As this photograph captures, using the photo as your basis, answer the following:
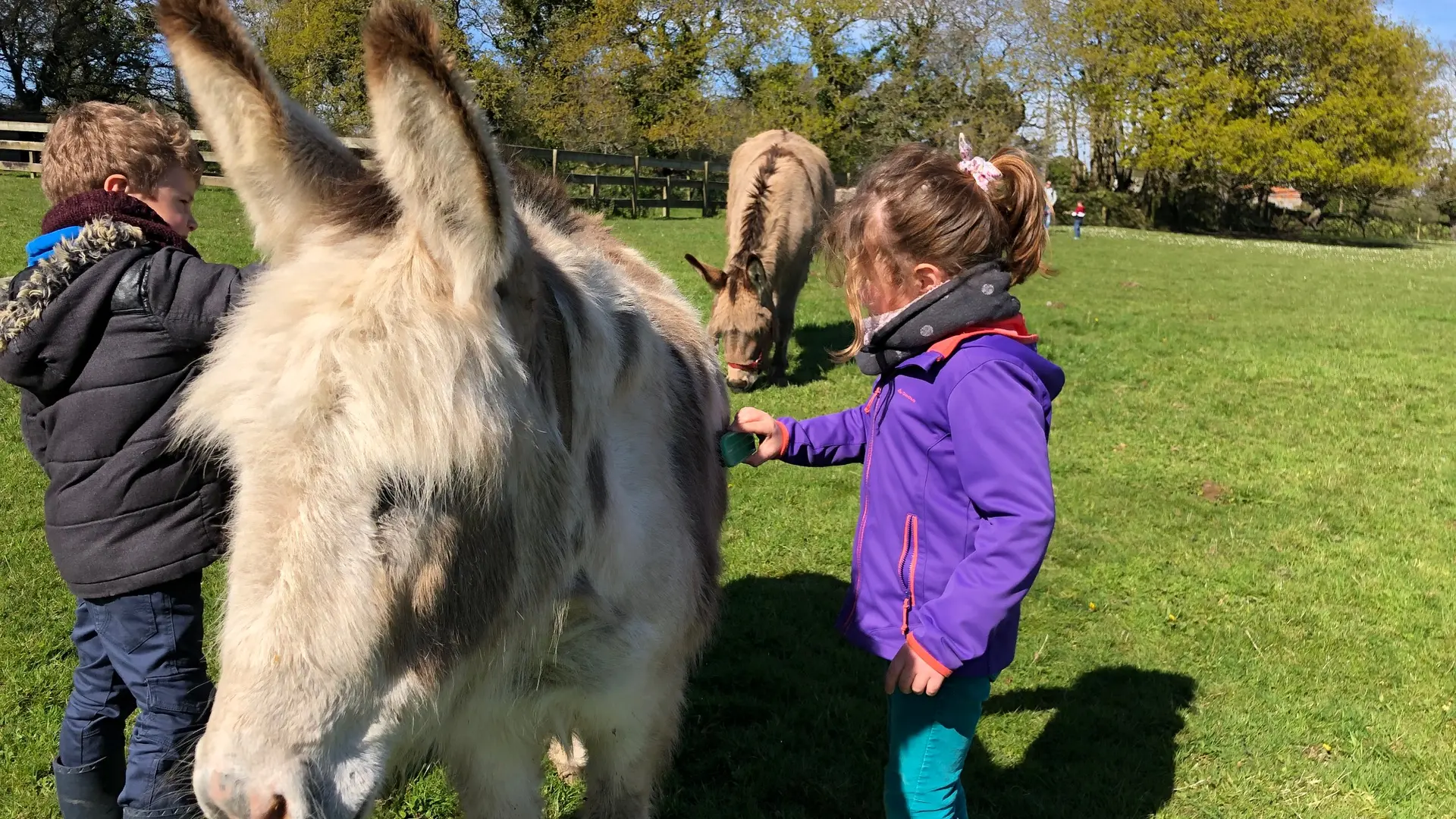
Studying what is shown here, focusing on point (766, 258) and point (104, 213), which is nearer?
point (104, 213)

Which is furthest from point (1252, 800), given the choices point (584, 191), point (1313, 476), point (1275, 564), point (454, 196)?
point (584, 191)

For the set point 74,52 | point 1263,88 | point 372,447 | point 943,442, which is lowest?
point 943,442

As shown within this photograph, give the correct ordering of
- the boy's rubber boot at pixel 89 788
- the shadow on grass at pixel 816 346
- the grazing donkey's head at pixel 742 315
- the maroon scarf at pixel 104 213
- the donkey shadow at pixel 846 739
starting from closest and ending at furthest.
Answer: the maroon scarf at pixel 104 213 < the boy's rubber boot at pixel 89 788 < the donkey shadow at pixel 846 739 < the grazing donkey's head at pixel 742 315 < the shadow on grass at pixel 816 346

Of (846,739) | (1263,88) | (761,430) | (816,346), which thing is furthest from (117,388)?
(1263,88)

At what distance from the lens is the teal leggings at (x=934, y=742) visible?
2242 mm

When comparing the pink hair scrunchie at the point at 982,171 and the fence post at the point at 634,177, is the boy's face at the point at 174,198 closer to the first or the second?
the pink hair scrunchie at the point at 982,171

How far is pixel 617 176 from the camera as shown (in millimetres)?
25531

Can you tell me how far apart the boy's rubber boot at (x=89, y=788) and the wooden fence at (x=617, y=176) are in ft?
60.8

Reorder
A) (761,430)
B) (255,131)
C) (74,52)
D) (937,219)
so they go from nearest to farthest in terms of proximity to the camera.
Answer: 1. (255,131)
2. (937,219)
3. (761,430)
4. (74,52)

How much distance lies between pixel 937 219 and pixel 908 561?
87 centimetres

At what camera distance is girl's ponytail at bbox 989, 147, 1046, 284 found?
2.31 m

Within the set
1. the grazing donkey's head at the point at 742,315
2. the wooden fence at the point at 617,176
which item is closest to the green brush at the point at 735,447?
the grazing donkey's head at the point at 742,315

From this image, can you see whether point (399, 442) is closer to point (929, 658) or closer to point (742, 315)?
point (929, 658)

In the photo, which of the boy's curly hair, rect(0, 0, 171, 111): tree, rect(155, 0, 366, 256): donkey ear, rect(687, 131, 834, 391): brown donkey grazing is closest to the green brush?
rect(155, 0, 366, 256): donkey ear
